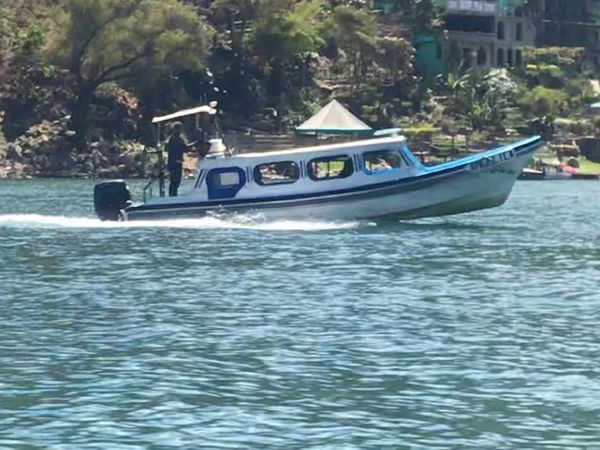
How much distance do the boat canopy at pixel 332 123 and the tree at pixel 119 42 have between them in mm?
10768

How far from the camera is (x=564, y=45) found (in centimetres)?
14038

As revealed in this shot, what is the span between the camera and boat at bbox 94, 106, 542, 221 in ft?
157

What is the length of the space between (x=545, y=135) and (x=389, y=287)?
Result: 81810mm

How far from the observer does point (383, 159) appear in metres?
48.4

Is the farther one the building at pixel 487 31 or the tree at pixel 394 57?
the building at pixel 487 31

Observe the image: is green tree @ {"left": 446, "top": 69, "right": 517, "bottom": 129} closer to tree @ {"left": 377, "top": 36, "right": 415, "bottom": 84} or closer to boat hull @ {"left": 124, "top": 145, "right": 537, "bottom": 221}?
tree @ {"left": 377, "top": 36, "right": 415, "bottom": 84}

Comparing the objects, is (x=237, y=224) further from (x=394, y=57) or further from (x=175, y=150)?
(x=394, y=57)

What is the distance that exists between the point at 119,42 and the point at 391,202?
4756 centimetres

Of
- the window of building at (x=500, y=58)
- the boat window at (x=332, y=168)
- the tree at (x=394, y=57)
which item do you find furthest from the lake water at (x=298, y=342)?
the window of building at (x=500, y=58)

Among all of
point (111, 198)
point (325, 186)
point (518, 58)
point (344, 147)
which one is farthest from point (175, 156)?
point (518, 58)

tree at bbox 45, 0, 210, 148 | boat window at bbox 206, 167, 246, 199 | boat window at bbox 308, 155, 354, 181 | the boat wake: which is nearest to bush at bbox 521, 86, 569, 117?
Answer: tree at bbox 45, 0, 210, 148

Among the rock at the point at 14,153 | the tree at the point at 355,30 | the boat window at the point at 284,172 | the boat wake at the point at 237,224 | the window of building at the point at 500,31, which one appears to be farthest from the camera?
the window of building at the point at 500,31

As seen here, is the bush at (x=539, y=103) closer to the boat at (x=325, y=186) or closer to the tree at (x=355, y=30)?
the tree at (x=355, y=30)

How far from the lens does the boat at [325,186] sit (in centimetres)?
4797
